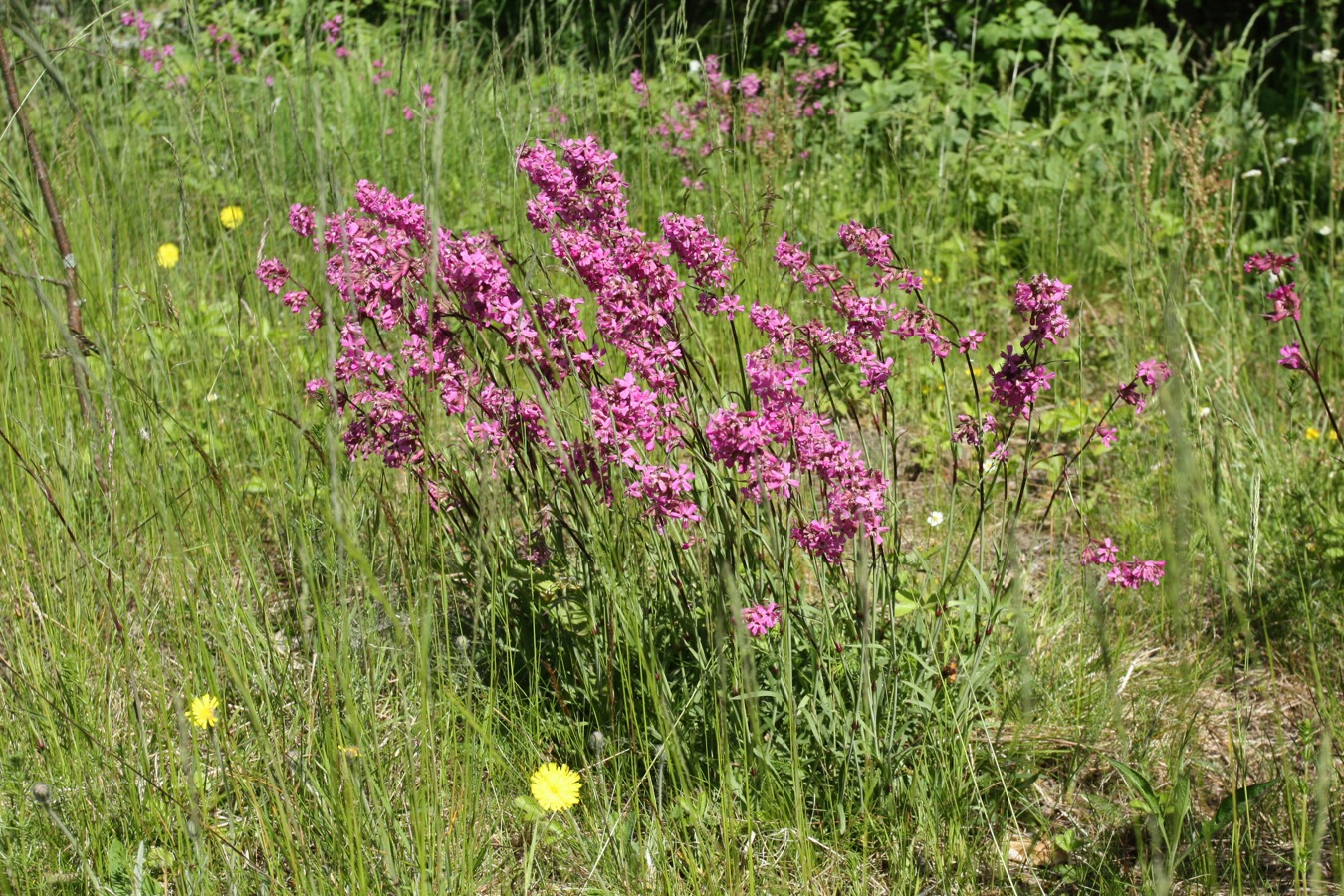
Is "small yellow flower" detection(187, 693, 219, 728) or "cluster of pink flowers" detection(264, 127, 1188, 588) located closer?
"cluster of pink flowers" detection(264, 127, 1188, 588)

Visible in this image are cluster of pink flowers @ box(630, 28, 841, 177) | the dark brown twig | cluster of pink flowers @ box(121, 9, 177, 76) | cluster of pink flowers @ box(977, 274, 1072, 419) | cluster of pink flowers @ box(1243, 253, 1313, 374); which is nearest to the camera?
cluster of pink flowers @ box(977, 274, 1072, 419)

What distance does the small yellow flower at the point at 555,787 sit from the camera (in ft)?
5.33

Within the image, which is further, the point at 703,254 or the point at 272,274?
the point at 272,274


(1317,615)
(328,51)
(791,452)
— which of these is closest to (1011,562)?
(1317,615)

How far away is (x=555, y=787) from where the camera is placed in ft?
5.41

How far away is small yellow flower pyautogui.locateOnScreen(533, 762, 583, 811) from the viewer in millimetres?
1626

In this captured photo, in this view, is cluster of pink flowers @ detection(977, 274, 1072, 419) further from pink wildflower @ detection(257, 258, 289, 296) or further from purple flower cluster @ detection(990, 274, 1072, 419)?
pink wildflower @ detection(257, 258, 289, 296)

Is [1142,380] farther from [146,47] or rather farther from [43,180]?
[146,47]

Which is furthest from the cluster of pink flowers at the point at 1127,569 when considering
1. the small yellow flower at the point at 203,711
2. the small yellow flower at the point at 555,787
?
the small yellow flower at the point at 203,711

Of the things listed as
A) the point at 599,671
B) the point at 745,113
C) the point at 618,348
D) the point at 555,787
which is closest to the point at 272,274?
the point at 618,348

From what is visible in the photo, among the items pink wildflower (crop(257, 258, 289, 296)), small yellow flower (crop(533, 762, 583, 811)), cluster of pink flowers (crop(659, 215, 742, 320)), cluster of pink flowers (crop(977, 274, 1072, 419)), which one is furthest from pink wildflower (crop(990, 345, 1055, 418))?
pink wildflower (crop(257, 258, 289, 296))

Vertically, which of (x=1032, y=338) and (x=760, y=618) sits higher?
(x=1032, y=338)

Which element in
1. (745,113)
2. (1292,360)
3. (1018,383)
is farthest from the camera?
(745,113)

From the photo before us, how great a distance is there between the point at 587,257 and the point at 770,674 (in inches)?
27.9
